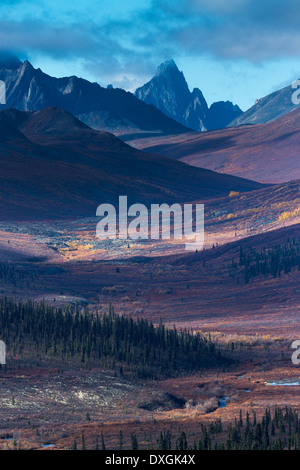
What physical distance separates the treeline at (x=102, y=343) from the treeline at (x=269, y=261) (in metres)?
34.5

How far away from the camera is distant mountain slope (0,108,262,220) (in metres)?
151

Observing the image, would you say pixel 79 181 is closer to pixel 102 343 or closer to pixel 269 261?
pixel 269 261

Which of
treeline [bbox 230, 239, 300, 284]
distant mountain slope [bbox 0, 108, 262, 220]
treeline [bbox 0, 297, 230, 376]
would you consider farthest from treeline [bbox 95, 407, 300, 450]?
distant mountain slope [bbox 0, 108, 262, 220]

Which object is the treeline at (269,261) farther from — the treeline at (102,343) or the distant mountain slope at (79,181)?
the distant mountain slope at (79,181)

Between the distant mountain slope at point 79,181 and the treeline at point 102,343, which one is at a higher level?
the distant mountain slope at point 79,181

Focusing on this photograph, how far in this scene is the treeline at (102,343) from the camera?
133 ft

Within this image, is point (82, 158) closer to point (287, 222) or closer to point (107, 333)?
point (287, 222)

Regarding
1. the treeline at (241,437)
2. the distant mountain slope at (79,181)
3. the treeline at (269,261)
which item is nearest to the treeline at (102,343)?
the treeline at (241,437)

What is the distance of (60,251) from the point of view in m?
109

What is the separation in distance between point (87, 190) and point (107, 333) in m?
121

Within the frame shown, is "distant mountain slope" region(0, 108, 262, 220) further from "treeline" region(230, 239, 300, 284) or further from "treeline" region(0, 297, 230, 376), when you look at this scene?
"treeline" region(0, 297, 230, 376)

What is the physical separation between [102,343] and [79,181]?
415 ft

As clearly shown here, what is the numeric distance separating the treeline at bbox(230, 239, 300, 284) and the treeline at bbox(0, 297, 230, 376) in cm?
3455

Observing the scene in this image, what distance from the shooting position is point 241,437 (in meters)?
25.8
